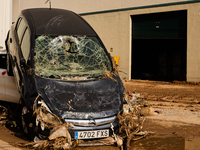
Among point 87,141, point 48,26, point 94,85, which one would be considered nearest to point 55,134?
point 87,141

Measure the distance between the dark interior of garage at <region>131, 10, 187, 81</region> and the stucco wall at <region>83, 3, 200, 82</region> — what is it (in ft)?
1.19

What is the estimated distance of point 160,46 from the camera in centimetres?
2127

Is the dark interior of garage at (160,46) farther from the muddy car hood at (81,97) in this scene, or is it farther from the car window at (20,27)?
the muddy car hood at (81,97)

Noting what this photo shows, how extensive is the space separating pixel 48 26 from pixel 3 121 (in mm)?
2282

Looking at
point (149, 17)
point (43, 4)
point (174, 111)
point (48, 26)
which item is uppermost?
point (43, 4)

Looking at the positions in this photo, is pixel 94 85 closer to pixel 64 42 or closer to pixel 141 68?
pixel 64 42

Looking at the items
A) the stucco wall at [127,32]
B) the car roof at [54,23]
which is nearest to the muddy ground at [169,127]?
the car roof at [54,23]

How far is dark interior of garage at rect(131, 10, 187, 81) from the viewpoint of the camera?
16.2 metres

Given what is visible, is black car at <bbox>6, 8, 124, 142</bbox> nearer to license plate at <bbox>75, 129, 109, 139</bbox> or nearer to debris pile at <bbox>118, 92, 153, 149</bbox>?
license plate at <bbox>75, 129, 109, 139</bbox>

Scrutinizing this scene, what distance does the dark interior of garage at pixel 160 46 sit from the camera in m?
16.2

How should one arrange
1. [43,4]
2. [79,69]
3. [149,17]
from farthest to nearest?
[43,4] → [149,17] → [79,69]

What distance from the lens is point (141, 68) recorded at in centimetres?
2166

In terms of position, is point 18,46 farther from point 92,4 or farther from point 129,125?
point 92,4

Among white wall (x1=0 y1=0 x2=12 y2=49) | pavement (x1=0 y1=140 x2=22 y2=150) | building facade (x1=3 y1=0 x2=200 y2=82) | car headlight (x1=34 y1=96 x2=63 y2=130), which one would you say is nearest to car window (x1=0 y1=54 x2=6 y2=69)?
white wall (x1=0 y1=0 x2=12 y2=49)
